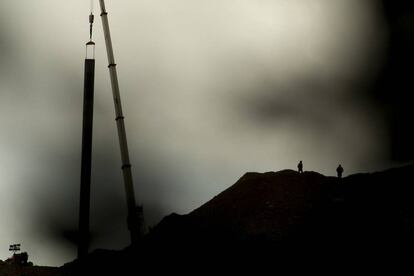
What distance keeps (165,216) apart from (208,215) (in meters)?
3.30

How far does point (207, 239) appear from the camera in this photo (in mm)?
32281

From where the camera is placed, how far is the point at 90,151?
28000 millimetres

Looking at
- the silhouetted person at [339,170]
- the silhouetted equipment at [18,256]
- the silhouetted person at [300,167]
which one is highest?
the silhouetted person at [300,167]

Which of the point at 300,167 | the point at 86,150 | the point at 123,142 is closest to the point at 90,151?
the point at 86,150

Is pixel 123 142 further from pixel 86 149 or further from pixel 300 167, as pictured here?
pixel 300 167

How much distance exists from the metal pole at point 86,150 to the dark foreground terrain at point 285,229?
3.58 m

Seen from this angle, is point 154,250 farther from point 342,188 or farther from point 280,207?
point 342,188

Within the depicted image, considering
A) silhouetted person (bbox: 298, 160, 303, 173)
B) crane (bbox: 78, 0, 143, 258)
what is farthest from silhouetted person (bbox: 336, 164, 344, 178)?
crane (bbox: 78, 0, 143, 258)

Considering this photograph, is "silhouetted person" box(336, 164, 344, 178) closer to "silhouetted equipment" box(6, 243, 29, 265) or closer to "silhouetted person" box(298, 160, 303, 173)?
"silhouetted person" box(298, 160, 303, 173)

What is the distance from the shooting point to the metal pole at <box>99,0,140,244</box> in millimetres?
30469

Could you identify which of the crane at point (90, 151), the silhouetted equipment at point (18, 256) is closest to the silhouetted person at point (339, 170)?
the crane at point (90, 151)

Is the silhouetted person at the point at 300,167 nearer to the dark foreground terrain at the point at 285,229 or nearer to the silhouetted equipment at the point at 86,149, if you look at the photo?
the dark foreground terrain at the point at 285,229

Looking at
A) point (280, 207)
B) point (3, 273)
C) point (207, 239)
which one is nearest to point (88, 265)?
point (3, 273)

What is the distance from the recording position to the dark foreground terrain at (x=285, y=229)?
27688 millimetres
